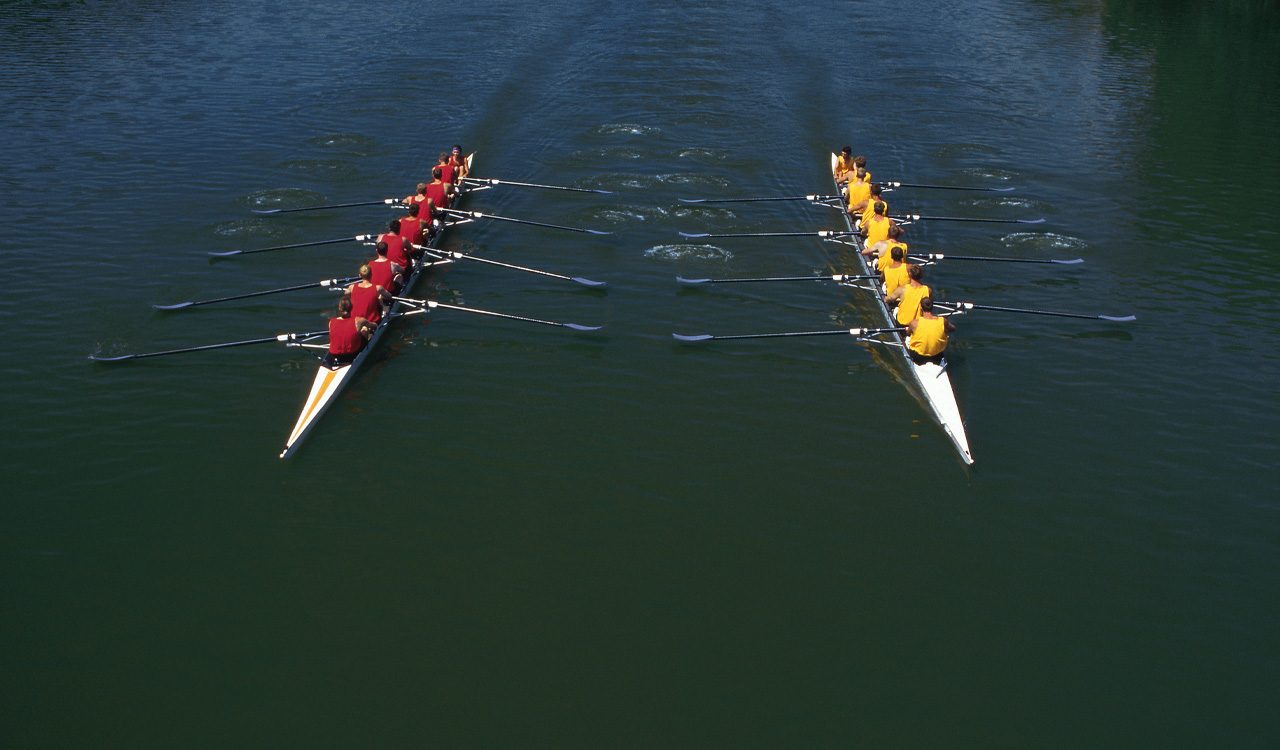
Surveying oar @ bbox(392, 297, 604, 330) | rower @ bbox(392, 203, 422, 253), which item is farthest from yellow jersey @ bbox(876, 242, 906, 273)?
rower @ bbox(392, 203, 422, 253)

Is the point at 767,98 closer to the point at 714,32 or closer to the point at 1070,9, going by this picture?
the point at 714,32

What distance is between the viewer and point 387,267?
18.2 metres

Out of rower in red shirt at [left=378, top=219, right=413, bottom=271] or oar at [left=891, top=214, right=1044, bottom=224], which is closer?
rower in red shirt at [left=378, top=219, right=413, bottom=271]

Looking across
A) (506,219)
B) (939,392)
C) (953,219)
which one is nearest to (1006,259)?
(953,219)

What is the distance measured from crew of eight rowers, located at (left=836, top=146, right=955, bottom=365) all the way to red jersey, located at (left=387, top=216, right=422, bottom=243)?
28.7 ft

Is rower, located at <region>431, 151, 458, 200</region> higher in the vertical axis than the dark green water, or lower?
higher

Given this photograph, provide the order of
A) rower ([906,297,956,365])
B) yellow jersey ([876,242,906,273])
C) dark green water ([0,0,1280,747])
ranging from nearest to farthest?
dark green water ([0,0,1280,747])
rower ([906,297,956,365])
yellow jersey ([876,242,906,273])

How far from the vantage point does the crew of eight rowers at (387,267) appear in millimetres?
15953

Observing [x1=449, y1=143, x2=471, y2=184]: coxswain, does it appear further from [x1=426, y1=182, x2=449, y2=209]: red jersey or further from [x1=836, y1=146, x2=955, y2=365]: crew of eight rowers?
[x1=836, y1=146, x2=955, y2=365]: crew of eight rowers

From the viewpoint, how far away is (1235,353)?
17469mm

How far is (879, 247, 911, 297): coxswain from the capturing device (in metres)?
18.2

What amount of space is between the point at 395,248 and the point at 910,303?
916cm

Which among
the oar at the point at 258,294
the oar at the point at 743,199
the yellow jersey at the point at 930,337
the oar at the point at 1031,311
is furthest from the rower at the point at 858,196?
the oar at the point at 258,294

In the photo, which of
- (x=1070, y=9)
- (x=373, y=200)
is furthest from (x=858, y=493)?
(x=1070, y=9)
